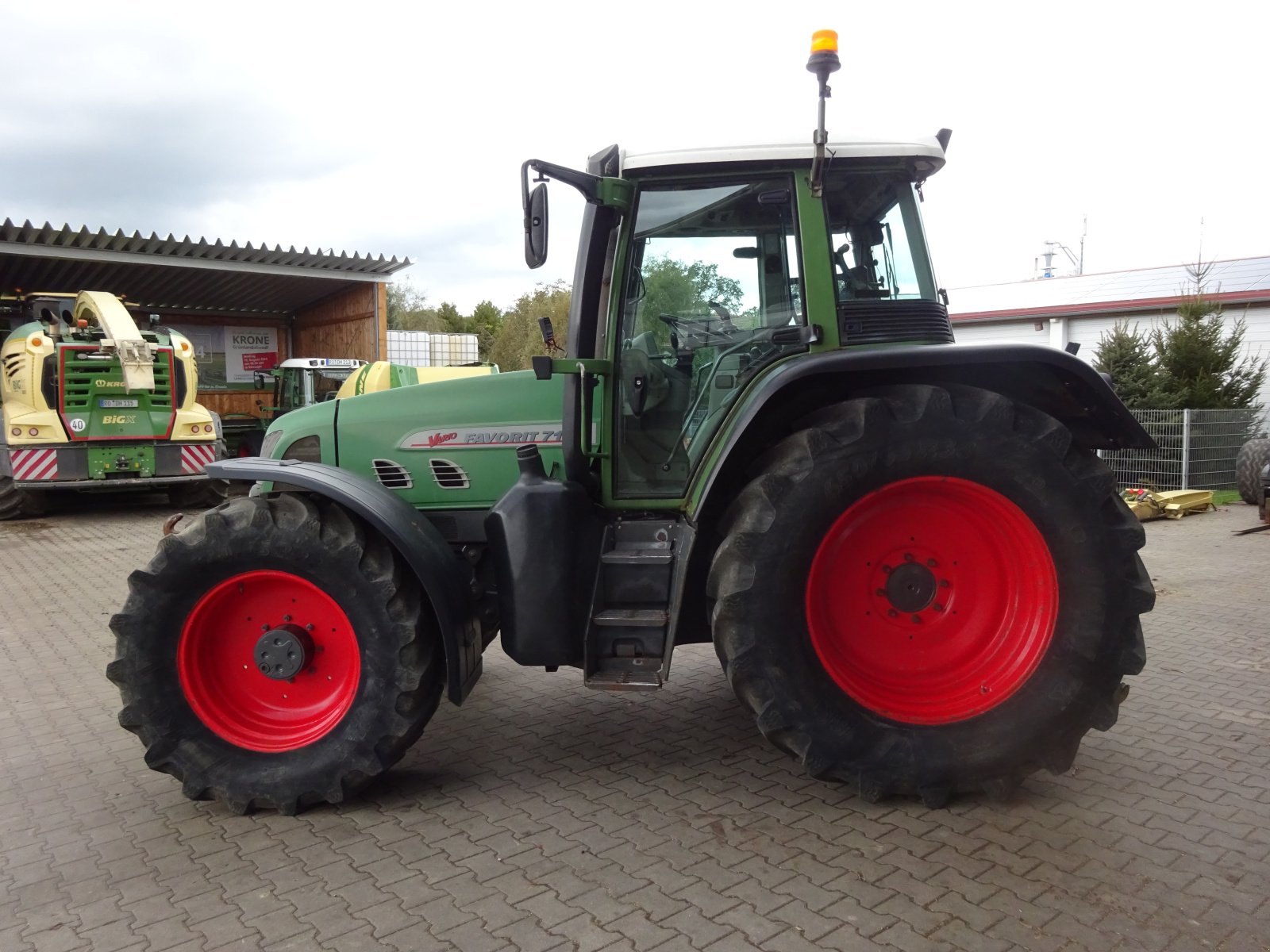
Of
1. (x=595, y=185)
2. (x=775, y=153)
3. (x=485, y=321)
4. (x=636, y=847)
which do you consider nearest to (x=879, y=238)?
(x=775, y=153)

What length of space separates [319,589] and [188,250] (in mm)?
13731

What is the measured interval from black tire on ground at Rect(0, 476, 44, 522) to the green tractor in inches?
401

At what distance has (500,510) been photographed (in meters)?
3.58

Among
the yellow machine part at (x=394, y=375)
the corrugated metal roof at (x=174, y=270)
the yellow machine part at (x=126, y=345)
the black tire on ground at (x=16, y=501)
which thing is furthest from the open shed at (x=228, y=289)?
the yellow machine part at (x=394, y=375)

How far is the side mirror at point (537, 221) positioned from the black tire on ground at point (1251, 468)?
11559mm

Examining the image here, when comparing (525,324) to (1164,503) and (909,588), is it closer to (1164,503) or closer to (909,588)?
(1164,503)

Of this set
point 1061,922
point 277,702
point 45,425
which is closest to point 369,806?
point 277,702

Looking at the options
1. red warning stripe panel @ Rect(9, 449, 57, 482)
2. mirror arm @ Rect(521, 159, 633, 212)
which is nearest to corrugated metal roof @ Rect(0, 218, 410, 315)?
red warning stripe panel @ Rect(9, 449, 57, 482)

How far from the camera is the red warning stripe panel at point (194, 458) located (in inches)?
484

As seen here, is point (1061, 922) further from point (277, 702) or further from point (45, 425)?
point (45, 425)

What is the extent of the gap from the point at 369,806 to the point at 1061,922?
238 cm

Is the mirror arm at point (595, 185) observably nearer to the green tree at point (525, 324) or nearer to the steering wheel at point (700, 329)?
the steering wheel at point (700, 329)

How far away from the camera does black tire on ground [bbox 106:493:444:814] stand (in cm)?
341

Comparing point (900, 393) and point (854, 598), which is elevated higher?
point (900, 393)
